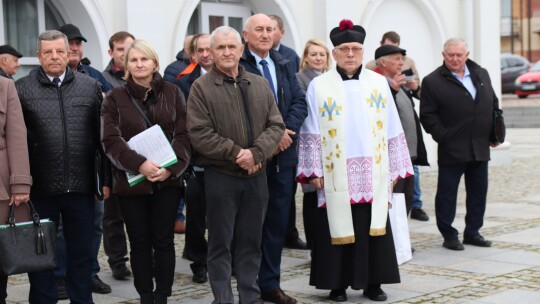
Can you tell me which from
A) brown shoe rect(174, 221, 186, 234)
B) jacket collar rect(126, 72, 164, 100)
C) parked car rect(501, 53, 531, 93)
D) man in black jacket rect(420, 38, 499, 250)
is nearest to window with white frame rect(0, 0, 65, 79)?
brown shoe rect(174, 221, 186, 234)

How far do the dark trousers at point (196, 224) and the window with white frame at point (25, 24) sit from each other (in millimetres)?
3802

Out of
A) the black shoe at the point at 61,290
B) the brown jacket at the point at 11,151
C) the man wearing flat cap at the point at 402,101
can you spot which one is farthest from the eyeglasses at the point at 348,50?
the black shoe at the point at 61,290

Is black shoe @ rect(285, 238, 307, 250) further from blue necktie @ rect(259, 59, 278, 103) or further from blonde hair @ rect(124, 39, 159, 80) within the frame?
blonde hair @ rect(124, 39, 159, 80)

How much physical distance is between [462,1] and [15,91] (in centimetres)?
1192

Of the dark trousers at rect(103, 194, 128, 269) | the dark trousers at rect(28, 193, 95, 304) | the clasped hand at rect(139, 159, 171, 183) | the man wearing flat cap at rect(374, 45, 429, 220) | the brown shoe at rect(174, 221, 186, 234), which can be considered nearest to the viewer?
the clasped hand at rect(139, 159, 171, 183)

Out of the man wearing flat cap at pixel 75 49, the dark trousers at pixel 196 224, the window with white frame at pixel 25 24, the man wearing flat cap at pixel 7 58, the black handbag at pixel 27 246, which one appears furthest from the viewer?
the window with white frame at pixel 25 24

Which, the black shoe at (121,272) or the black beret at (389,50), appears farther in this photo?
the black beret at (389,50)

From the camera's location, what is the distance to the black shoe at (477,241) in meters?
8.70

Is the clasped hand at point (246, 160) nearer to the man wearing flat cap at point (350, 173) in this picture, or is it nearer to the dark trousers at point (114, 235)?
the man wearing flat cap at point (350, 173)

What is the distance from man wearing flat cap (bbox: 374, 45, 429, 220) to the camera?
8.18m

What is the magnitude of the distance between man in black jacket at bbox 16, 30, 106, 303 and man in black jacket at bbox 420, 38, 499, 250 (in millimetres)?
3684

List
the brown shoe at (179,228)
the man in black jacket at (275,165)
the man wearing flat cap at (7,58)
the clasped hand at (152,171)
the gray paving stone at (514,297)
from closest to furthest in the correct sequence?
the clasped hand at (152,171), the gray paving stone at (514,297), the man in black jacket at (275,165), the man wearing flat cap at (7,58), the brown shoe at (179,228)

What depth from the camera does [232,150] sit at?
19.1 feet

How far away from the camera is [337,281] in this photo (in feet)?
21.7
